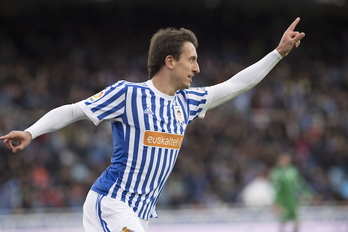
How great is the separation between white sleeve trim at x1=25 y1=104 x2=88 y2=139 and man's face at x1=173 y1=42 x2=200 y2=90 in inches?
28.9

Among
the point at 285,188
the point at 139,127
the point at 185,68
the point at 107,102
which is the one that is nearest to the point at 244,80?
the point at 185,68

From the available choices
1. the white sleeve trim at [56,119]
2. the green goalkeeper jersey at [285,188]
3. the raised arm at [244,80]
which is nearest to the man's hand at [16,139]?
the white sleeve trim at [56,119]

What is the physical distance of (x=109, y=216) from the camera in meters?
5.12

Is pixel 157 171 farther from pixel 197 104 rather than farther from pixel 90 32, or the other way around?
pixel 90 32

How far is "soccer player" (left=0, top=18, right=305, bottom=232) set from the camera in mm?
5102

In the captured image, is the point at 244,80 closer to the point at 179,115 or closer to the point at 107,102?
the point at 179,115

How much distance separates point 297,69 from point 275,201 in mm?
7905

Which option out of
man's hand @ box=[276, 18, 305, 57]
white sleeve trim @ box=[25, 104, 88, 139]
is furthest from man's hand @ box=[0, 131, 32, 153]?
man's hand @ box=[276, 18, 305, 57]

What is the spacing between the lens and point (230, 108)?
62.1 ft

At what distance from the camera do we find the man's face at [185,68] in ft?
17.4

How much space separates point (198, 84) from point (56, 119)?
14.7 metres

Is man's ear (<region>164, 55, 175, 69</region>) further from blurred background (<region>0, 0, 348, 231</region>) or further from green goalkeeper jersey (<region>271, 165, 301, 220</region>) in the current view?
green goalkeeper jersey (<region>271, 165, 301, 220</region>)

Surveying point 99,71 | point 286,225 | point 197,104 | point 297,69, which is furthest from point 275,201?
point 197,104

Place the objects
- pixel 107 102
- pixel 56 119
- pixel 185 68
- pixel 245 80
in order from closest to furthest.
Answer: pixel 56 119 < pixel 107 102 < pixel 185 68 < pixel 245 80
